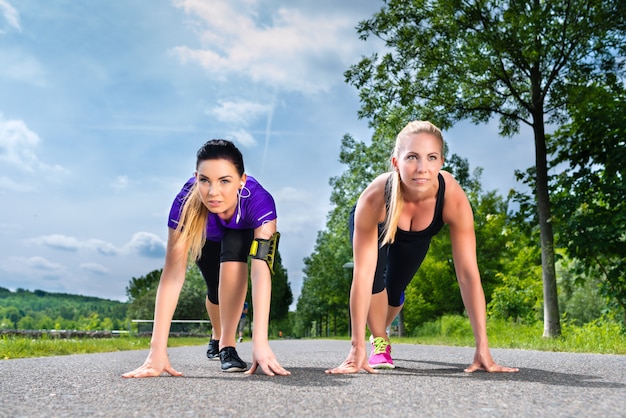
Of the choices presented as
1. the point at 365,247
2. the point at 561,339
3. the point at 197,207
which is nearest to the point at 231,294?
the point at 197,207

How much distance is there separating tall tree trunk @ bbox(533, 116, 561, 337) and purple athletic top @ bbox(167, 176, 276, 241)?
9319 mm

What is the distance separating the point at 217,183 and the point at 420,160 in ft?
4.38

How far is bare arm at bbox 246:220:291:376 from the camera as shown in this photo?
387 cm

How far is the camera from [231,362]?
4414mm

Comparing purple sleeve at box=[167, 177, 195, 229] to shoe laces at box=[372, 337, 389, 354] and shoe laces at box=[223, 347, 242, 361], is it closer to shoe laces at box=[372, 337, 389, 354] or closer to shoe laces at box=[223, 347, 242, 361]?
shoe laces at box=[223, 347, 242, 361]

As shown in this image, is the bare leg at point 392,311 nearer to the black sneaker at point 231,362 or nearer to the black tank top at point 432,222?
the black tank top at point 432,222

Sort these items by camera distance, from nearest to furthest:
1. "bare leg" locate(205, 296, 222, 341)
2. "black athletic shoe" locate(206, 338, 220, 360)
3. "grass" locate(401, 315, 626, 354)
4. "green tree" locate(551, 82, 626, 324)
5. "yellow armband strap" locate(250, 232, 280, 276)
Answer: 1. "yellow armband strap" locate(250, 232, 280, 276)
2. "bare leg" locate(205, 296, 222, 341)
3. "black athletic shoe" locate(206, 338, 220, 360)
4. "grass" locate(401, 315, 626, 354)
5. "green tree" locate(551, 82, 626, 324)

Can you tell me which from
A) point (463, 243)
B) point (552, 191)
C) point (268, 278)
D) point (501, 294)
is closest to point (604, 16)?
point (552, 191)

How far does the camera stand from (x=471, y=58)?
13484 millimetres

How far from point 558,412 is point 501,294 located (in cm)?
2460

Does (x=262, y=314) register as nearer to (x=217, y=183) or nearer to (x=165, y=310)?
(x=165, y=310)

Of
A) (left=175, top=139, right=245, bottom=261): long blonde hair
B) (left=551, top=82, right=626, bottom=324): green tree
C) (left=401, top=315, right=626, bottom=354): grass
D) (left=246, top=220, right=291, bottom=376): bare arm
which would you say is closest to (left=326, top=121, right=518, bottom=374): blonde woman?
(left=246, top=220, right=291, bottom=376): bare arm

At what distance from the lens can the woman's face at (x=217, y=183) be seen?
4.00m

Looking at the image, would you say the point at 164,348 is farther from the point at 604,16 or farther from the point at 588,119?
the point at 604,16
